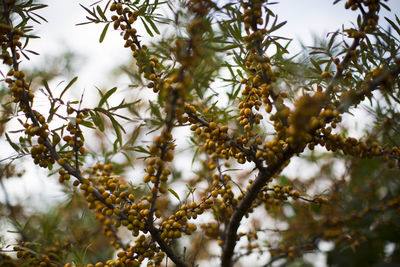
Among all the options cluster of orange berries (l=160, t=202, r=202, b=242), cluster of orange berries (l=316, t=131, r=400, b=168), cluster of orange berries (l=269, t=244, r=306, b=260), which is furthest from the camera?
cluster of orange berries (l=269, t=244, r=306, b=260)

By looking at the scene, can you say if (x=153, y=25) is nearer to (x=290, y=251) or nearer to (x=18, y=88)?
(x=18, y=88)

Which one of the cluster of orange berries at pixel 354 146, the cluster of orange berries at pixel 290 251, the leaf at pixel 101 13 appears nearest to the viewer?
the cluster of orange berries at pixel 354 146

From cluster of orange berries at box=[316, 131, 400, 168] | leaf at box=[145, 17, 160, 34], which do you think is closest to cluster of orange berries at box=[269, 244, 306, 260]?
cluster of orange berries at box=[316, 131, 400, 168]

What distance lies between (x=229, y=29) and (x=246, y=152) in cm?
58

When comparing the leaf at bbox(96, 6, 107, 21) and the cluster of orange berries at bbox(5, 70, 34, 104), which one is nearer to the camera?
the cluster of orange berries at bbox(5, 70, 34, 104)

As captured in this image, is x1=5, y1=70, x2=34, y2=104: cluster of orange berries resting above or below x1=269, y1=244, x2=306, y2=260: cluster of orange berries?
above

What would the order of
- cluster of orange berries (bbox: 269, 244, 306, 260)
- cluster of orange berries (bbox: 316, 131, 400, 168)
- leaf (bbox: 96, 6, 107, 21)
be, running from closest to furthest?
cluster of orange berries (bbox: 316, 131, 400, 168) → leaf (bbox: 96, 6, 107, 21) → cluster of orange berries (bbox: 269, 244, 306, 260)

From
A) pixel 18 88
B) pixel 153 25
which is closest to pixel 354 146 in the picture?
pixel 153 25

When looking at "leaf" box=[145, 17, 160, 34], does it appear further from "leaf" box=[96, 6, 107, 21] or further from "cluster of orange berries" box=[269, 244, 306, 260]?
"cluster of orange berries" box=[269, 244, 306, 260]

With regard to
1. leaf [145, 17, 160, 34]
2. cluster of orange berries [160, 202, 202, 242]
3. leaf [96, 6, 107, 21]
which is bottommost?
cluster of orange berries [160, 202, 202, 242]

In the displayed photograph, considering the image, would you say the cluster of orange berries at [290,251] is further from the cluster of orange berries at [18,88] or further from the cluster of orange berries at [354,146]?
the cluster of orange berries at [18,88]

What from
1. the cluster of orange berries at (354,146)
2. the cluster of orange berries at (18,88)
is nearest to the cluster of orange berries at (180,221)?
the cluster of orange berries at (354,146)

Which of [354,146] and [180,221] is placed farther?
[180,221]

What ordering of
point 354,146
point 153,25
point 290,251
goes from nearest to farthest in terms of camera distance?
point 354,146
point 153,25
point 290,251
